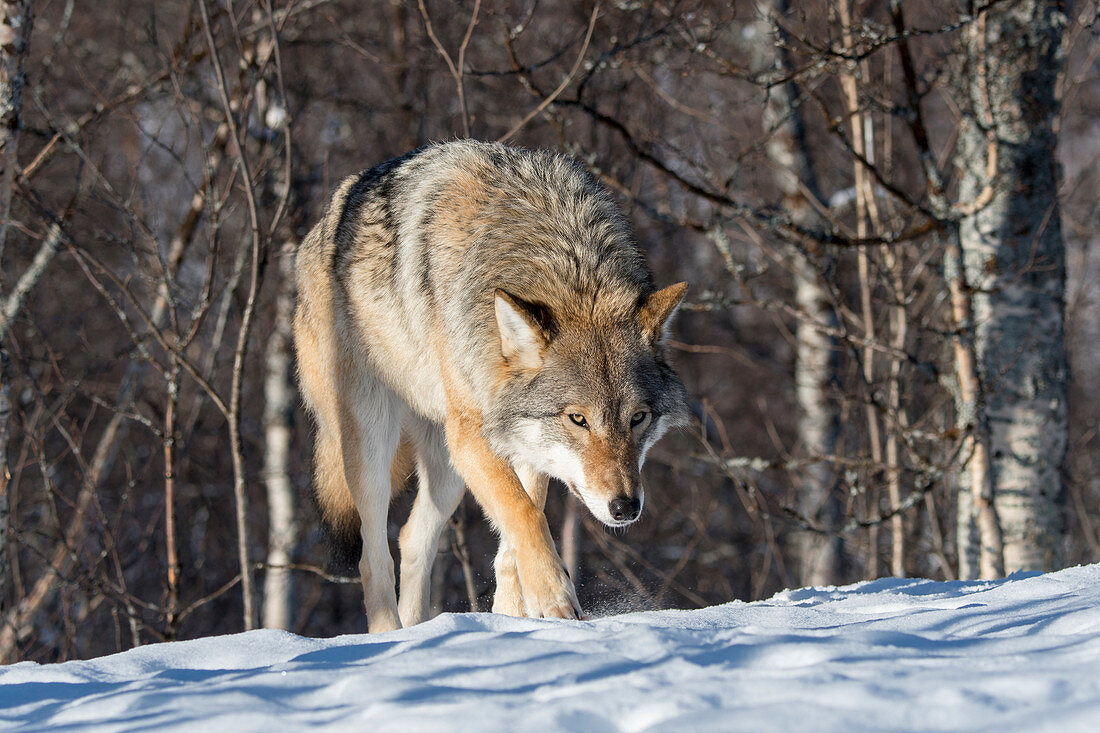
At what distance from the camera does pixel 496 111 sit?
463 inches

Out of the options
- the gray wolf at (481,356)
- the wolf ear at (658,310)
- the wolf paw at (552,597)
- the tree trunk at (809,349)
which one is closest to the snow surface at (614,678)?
the wolf paw at (552,597)

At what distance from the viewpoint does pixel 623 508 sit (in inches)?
133

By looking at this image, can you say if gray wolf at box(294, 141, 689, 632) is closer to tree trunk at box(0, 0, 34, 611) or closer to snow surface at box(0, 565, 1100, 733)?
snow surface at box(0, 565, 1100, 733)

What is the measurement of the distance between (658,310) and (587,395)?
49 centimetres

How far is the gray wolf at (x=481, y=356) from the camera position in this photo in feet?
11.9

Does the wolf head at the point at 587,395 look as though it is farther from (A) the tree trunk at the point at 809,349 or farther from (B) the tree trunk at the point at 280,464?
(B) the tree trunk at the point at 280,464

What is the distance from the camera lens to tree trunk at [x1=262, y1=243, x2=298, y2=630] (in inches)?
Answer: 360

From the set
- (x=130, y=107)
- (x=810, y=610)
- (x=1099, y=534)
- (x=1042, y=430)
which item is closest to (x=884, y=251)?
(x=1042, y=430)

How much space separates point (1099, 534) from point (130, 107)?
41.8 ft

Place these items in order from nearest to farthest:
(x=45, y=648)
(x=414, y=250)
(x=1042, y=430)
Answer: (x=414, y=250)
(x=1042, y=430)
(x=45, y=648)

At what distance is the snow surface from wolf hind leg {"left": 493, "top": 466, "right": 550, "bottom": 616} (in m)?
1.49

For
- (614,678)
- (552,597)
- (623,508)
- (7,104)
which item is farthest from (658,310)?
(7,104)

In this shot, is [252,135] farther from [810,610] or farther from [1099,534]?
[1099,534]

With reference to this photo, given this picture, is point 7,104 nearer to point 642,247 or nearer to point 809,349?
point 642,247
